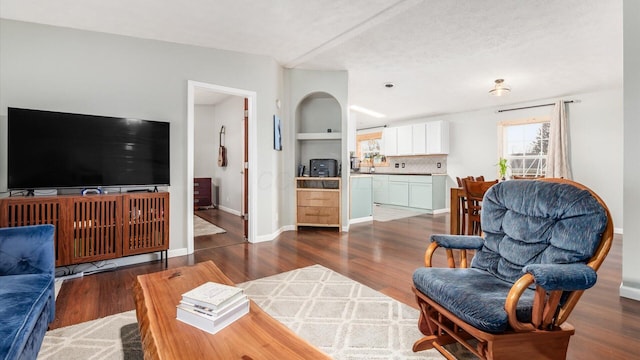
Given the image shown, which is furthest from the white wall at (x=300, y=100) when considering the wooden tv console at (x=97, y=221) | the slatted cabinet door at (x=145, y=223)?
A: the wooden tv console at (x=97, y=221)

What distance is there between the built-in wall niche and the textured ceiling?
0.63 m

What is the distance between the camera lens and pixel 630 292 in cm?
249

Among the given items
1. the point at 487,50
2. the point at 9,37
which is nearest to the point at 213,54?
the point at 9,37

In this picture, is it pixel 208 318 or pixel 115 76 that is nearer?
pixel 208 318

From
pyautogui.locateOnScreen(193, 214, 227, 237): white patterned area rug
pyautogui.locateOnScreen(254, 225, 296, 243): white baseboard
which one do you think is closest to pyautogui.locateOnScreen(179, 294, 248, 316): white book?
pyautogui.locateOnScreen(254, 225, 296, 243): white baseboard

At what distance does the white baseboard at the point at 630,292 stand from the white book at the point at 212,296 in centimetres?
311

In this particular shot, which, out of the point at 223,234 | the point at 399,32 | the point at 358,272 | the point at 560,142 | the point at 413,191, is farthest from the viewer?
the point at 413,191

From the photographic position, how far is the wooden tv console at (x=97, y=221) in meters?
2.63

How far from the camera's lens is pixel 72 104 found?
310 cm

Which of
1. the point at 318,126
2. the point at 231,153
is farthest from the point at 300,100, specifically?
the point at 231,153

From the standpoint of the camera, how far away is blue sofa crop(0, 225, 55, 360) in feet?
3.96

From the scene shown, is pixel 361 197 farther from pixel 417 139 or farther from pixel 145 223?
pixel 145 223

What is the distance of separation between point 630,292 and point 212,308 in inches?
128

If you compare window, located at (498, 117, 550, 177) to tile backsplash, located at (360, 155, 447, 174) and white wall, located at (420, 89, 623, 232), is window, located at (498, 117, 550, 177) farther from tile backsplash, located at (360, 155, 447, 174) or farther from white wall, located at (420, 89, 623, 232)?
tile backsplash, located at (360, 155, 447, 174)
